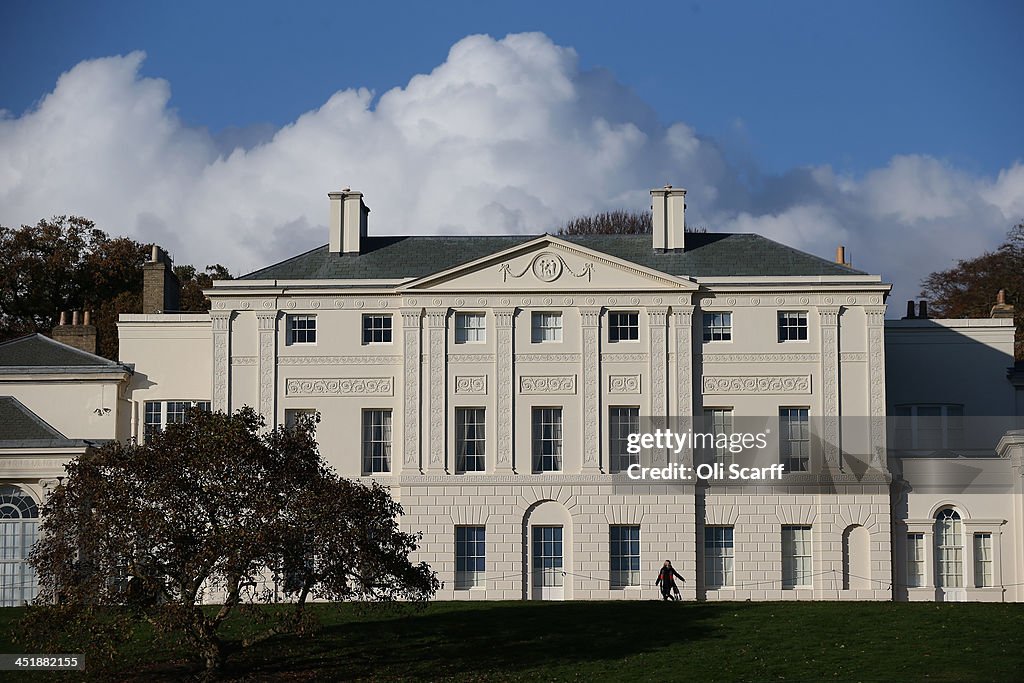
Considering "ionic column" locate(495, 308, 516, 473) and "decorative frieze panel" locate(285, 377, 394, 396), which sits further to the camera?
"decorative frieze panel" locate(285, 377, 394, 396)

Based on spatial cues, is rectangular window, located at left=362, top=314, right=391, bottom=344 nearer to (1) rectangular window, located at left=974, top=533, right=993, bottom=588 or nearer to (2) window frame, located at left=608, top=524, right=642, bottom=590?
(2) window frame, located at left=608, top=524, right=642, bottom=590

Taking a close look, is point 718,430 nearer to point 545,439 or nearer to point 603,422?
point 603,422

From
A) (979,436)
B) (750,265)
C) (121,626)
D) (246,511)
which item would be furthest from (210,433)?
(979,436)

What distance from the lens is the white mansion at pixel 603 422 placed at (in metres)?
46.8

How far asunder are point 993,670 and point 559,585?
17.2 metres

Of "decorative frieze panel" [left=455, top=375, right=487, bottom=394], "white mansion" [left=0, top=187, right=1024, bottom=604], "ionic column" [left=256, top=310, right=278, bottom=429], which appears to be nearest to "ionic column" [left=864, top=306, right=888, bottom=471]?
"white mansion" [left=0, top=187, right=1024, bottom=604]

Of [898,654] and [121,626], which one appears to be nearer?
[121,626]

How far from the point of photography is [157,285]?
53.7 metres

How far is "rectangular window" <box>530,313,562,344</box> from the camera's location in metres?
48.0

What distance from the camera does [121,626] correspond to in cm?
3106

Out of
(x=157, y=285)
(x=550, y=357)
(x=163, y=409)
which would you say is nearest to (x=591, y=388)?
(x=550, y=357)

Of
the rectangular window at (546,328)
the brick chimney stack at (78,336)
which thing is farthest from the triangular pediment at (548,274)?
the brick chimney stack at (78,336)

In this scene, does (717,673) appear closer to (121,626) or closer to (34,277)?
(121,626)

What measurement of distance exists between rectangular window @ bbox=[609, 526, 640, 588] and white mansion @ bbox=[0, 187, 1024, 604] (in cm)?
7
